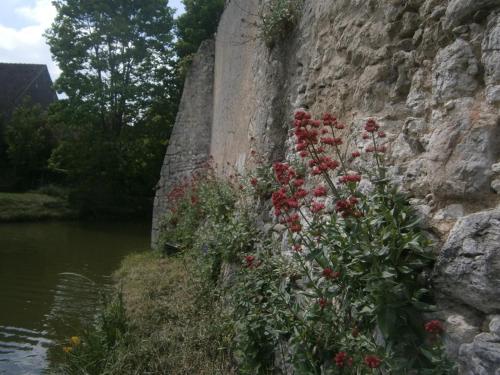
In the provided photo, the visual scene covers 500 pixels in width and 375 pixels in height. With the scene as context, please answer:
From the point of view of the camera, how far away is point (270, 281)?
10.7ft

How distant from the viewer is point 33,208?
16750mm

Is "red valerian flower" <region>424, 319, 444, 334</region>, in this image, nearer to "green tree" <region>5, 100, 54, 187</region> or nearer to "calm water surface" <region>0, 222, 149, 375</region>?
→ "calm water surface" <region>0, 222, 149, 375</region>

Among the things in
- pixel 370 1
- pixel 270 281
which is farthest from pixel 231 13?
pixel 270 281

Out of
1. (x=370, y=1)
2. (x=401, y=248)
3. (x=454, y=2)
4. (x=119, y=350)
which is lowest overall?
(x=119, y=350)

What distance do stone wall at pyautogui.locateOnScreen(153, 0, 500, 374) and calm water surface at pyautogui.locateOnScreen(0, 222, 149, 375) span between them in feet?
9.42

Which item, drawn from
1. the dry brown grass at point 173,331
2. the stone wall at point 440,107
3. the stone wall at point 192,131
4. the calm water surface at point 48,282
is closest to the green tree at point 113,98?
the calm water surface at point 48,282

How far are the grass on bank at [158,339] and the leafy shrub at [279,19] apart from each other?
8.48ft

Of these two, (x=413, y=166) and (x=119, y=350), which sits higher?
(x=413, y=166)

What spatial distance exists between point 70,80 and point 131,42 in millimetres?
2770

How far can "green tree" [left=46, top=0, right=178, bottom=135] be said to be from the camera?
18375 millimetres

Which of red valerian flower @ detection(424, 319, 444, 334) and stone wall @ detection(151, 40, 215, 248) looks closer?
red valerian flower @ detection(424, 319, 444, 334)

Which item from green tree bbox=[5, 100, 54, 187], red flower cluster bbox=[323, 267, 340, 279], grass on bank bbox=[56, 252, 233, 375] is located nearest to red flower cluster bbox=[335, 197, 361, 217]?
red flower cluster bbox=[323, 267, 340, 279]

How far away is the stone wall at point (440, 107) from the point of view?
→ 1.76m

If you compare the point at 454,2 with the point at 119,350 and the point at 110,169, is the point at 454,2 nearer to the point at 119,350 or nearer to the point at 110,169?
the point at 119,350
